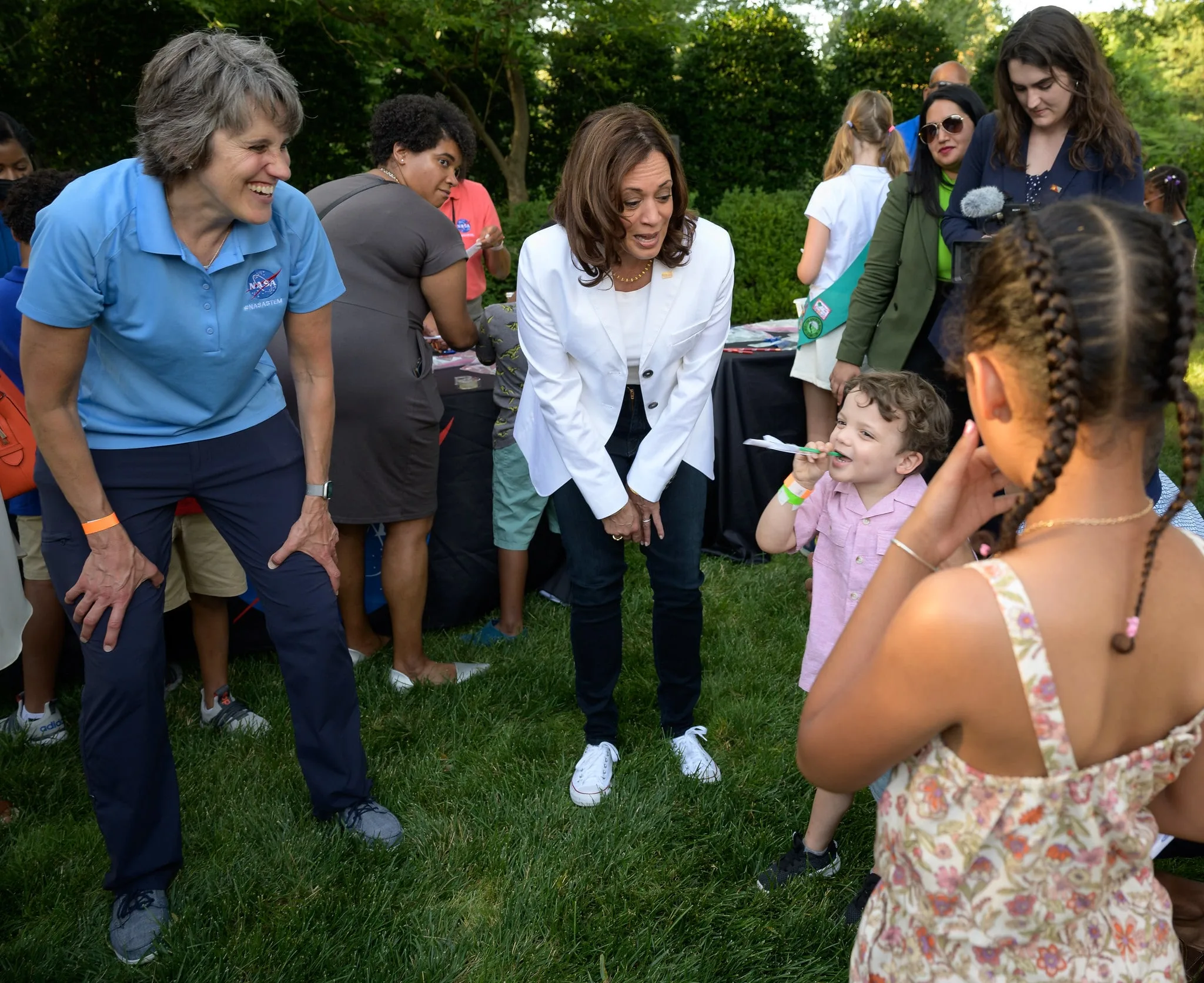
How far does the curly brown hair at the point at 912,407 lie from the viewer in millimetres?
2303

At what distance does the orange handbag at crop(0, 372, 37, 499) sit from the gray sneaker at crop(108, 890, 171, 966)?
4.49ft

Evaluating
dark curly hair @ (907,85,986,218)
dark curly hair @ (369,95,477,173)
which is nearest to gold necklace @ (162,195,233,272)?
dark curly hair @ (369,95,477,173)

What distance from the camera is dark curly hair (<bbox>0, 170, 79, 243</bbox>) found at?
306cm

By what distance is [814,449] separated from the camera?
2334 millimetres

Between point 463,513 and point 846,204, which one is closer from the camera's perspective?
point 463,513

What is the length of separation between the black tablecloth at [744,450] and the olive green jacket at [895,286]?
0.80 m

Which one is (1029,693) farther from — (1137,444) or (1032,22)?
(1032,22)

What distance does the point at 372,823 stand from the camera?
2615 mm

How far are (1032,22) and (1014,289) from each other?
93.6 inches

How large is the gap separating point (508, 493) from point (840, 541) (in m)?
1.81

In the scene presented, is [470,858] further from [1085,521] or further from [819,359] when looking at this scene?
[819,359]

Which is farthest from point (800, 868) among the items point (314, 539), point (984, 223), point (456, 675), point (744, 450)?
point (744, 450)

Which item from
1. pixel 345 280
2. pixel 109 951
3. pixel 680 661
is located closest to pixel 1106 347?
pixel 680 661

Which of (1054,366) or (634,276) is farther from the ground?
(1054,366)
